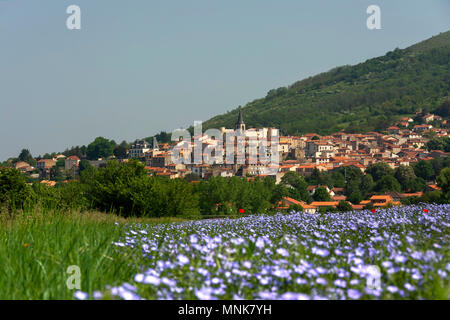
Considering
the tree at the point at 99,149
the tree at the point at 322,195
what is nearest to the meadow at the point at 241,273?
the tree at the point at 322,195

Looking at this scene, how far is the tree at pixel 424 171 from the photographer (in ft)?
376

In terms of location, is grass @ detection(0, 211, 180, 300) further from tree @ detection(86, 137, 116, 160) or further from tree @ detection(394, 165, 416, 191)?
tree @ detection(86, 137, 116, 160)

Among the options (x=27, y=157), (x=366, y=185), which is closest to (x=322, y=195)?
(x=366, y=185)

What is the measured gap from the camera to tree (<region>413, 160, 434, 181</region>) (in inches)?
4515

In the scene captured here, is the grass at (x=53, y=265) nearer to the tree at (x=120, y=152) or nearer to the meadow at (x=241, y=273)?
the meadow at (x=241, y=273)

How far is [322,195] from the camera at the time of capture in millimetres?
106188

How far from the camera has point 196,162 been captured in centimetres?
17112

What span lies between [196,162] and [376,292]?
551 feet

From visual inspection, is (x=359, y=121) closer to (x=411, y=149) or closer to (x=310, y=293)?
(x=411, y=149)

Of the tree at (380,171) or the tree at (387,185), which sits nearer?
the tree at (387,185)

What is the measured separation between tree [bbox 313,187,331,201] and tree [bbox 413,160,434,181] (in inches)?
939

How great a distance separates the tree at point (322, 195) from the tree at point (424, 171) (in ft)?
78.3
